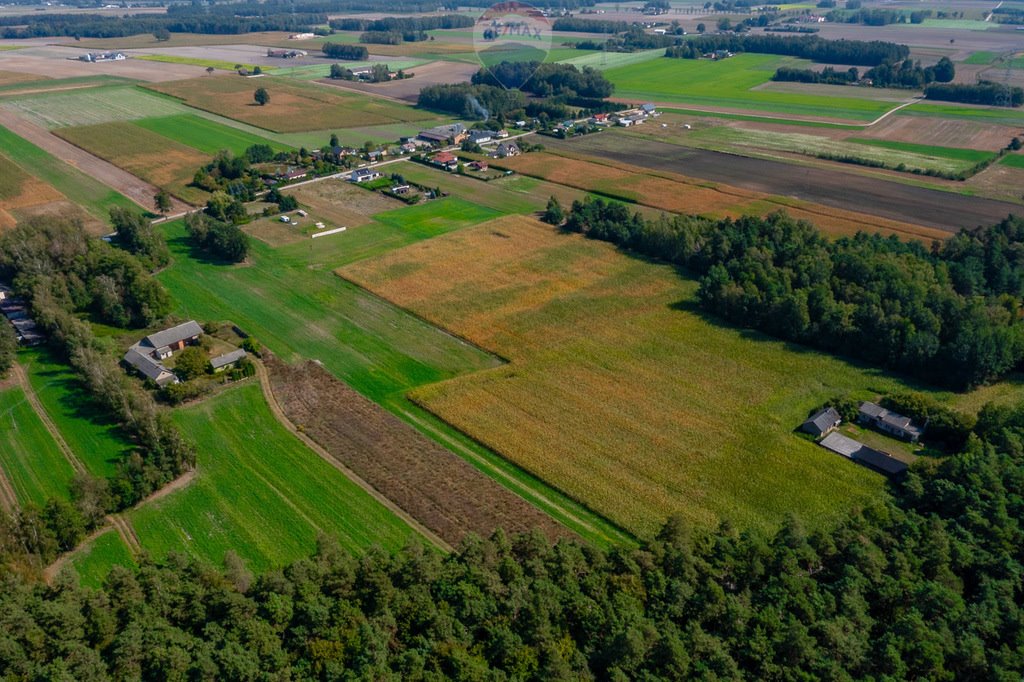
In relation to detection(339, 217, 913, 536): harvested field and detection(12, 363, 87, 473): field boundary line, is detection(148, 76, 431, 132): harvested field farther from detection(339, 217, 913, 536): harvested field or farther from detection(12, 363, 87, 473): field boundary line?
detection(12, 363, 87, 473): field boundary line

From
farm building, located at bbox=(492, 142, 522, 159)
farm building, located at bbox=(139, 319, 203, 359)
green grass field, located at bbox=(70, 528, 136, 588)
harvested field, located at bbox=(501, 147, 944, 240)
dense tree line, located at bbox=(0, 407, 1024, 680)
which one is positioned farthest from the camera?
farm building, located at bbox=(492, 142, 522, 159)

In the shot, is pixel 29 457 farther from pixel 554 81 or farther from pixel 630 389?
pixel 554 81

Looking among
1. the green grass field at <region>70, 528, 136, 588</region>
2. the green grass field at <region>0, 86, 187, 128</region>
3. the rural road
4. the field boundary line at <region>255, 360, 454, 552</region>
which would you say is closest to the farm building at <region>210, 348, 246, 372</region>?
the field boundary line at <region>255, 360, 454, 552</region>

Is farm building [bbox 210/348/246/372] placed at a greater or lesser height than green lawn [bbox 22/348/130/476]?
greater

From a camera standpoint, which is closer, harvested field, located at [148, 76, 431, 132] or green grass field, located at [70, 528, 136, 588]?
green grass field, located at [70, 528, 136, 588]

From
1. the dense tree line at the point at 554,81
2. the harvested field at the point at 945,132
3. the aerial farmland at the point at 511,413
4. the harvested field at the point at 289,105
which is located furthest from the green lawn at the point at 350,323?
the harvested field at the point at 945,132

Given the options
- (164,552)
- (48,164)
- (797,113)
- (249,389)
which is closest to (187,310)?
(249,389)

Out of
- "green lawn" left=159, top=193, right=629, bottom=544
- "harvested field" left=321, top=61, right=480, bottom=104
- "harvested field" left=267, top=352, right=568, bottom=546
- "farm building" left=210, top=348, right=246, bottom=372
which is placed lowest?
"harvested field" left=267, top=352, right=568, bottom=546

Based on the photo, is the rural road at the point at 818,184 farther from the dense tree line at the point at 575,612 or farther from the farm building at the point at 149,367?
the farm building at the point at 149,367
